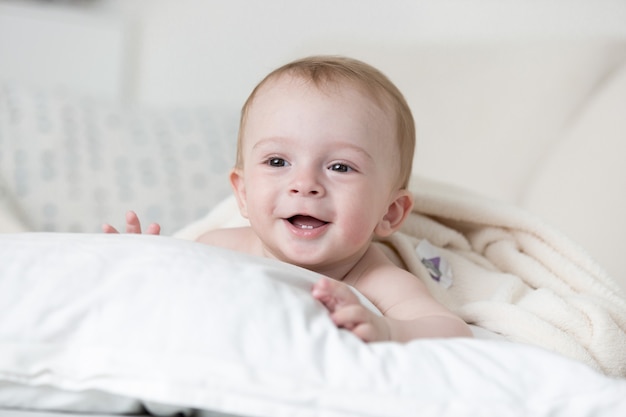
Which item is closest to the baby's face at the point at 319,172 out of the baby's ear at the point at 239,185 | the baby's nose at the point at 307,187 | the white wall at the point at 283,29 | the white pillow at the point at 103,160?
the baby's nose at the point at 307,187

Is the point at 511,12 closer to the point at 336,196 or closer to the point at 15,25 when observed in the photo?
the point at 336,196

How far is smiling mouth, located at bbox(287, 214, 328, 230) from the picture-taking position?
3.59 ft

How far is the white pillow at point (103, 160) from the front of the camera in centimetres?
183

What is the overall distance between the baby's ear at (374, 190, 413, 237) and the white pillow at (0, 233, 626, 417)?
0.39m

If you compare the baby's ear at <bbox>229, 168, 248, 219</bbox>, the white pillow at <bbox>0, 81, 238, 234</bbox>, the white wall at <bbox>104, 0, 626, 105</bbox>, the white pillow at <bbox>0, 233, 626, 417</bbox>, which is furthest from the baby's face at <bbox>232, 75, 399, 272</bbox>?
the white wall at <bbox>104, 0, 626, 105</bbox>

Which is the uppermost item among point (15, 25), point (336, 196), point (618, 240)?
point (336, 196)

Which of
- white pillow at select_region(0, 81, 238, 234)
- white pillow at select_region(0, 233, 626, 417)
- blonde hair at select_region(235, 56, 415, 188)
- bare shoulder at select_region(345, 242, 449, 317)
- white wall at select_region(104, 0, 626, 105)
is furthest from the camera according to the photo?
white wall at select_region(104, 0, 626, 105)

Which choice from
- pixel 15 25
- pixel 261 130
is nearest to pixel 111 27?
pixel 15 25

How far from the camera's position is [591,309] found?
3.76 feet

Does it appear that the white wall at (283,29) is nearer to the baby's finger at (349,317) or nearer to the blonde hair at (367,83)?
the blonde hair at (367,83)

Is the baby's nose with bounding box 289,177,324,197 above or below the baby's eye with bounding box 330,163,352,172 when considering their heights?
below

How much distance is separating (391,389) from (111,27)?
8.12 feet

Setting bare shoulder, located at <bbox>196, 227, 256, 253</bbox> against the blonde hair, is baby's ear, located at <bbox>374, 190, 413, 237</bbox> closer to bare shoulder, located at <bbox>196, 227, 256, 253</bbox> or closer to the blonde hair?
the blonde hair

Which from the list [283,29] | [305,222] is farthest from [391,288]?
[283,29]
